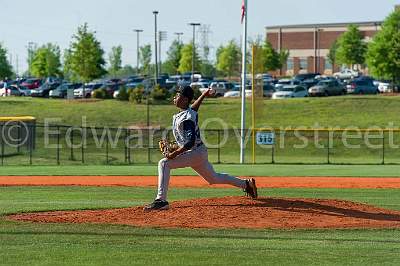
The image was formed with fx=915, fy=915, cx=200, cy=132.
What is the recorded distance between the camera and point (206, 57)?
130500mm

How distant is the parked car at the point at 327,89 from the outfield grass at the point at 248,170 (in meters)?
33.2

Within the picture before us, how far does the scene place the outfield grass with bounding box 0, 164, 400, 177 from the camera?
29.3 metres

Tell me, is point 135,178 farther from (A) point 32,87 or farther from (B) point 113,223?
(A) point 32,87

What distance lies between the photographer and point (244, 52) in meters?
36.8

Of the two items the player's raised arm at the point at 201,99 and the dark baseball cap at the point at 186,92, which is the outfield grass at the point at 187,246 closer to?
the dark baseball cap at the point at 186,92

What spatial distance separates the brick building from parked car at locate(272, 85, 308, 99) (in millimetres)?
49416

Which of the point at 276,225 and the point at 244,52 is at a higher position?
the point at 244,52

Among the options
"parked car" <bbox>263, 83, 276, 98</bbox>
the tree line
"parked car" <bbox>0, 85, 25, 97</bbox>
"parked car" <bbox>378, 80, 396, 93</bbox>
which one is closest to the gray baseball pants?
the tree line

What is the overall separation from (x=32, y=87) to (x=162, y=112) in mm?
28220

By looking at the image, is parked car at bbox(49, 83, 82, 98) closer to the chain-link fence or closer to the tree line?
the tree line

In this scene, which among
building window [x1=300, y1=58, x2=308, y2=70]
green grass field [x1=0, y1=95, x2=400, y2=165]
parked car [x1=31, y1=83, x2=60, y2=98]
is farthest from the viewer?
building window [x1=300, y1=58, x2=308, y2=70]

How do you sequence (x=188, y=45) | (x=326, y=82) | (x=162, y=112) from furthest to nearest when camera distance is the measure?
(x=188, y=45), (x=326, y=82), (x=162, y=112)

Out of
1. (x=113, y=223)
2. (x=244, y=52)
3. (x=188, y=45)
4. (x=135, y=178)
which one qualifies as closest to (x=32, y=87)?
(x=188, y=45)

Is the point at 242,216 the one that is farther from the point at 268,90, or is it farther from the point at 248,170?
the point at 268,90
